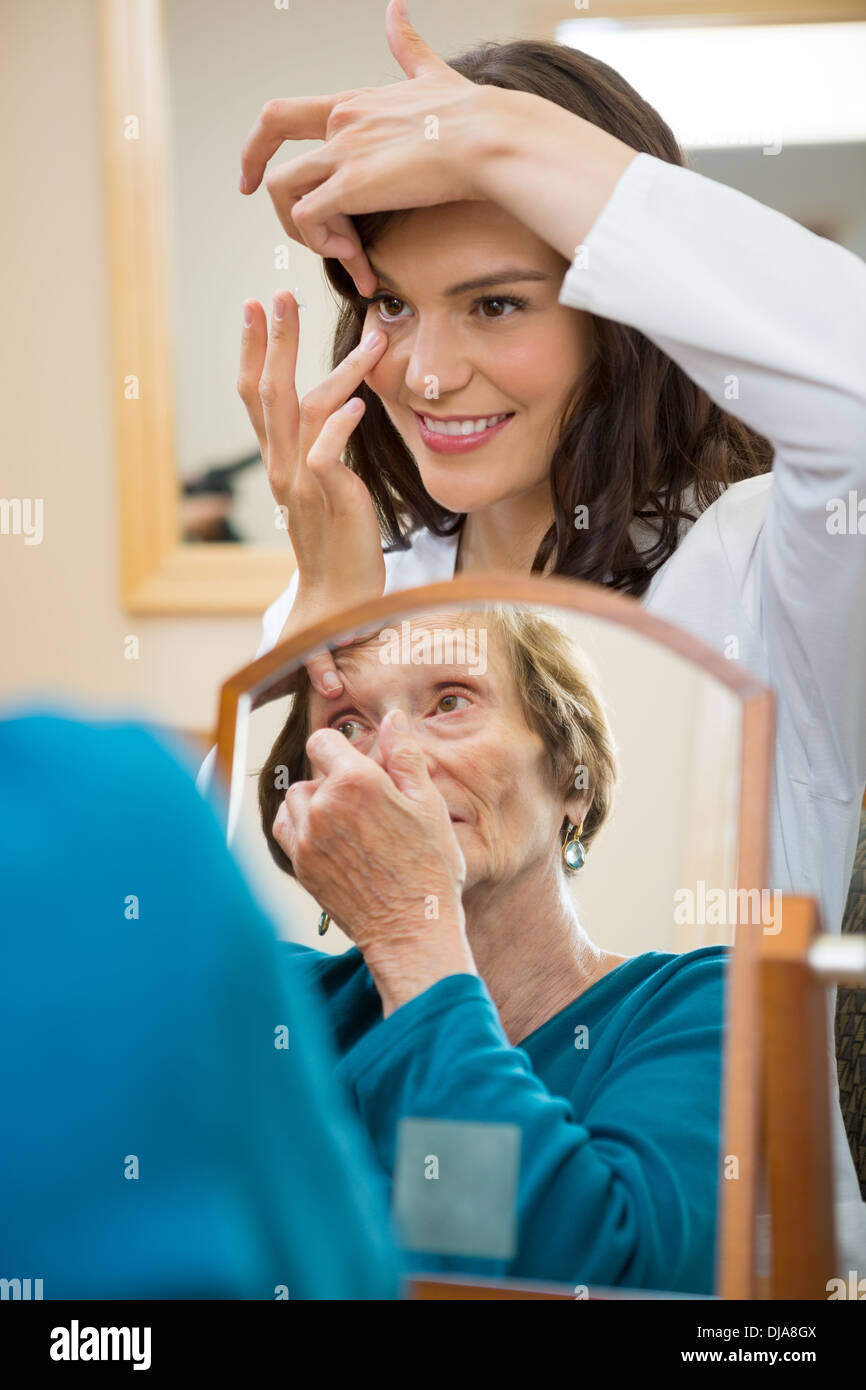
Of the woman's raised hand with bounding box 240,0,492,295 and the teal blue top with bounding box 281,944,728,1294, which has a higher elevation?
the woman's raised hand with bounding box 240,0,492,295

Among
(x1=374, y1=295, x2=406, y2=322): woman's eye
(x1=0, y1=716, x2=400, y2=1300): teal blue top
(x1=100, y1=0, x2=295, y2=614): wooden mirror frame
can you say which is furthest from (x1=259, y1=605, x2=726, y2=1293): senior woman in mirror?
(x1=100, y1=0, x2=295, y2=614): wooden mirror frame

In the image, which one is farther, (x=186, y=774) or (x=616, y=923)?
(x=616, y=923)

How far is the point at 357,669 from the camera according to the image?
495mm

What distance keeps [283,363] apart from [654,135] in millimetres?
259

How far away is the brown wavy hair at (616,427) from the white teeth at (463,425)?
0.04 meters

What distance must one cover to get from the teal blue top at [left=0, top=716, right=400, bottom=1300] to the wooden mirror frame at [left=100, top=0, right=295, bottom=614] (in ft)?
4.54

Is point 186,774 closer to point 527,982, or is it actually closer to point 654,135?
point 527,982

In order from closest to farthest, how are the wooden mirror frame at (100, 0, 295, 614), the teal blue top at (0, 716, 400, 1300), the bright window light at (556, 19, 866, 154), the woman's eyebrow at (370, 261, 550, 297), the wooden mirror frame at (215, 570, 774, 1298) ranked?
the teal blue top at (0, 716, 400, 1300)
the wooden mirror frame at (215, 570, 774, 1298)
the woman's eyebrow at (370, 261, 550, 297)
the bright window light at (556, 19, 866, 154)
the wooden mirror frame at (100, 0, 295, 614)

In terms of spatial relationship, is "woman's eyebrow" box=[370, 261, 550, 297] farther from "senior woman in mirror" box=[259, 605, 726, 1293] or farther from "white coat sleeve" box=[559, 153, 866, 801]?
"senior woman in mirror" box=[259, 605, 726, 1293]

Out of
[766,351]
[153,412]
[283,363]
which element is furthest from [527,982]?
[153,412]

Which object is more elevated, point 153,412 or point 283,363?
point 153,412

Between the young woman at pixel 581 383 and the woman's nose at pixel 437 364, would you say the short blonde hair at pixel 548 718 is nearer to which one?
the young woman at pixel 581 383

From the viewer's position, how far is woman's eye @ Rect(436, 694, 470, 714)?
486mm
